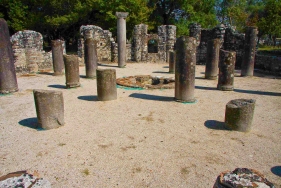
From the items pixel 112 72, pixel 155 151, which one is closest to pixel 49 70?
pixel 112 72

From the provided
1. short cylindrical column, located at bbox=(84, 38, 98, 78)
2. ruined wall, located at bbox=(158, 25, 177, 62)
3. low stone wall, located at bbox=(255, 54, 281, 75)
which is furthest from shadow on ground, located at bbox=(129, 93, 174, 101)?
ruined wall, located at bbox=(158, 25, 177, 62)

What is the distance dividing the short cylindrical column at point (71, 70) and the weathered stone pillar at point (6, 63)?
85.9 inches

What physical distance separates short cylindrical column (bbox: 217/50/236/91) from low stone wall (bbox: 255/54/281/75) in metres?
5.66

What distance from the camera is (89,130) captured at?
6.62 meters

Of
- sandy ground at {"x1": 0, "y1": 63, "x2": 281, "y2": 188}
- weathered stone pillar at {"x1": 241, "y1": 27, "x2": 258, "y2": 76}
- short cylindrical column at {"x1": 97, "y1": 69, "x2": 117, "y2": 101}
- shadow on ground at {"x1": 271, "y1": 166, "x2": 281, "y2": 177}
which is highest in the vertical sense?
weathered stone pillar at {"x1": 241, "y1": 27, "x2": 258, "y2": 76}

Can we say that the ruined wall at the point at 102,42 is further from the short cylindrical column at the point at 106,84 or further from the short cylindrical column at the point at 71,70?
the short cylindrical column at the point at 106,84

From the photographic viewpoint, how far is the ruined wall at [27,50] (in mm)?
15469

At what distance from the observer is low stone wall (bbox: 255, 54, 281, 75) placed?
47.2 feet

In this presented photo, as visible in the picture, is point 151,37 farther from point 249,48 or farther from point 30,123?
point 30,123

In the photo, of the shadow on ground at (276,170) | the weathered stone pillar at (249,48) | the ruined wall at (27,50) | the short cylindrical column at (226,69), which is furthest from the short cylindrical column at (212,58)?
the ruined wall at (27,50)

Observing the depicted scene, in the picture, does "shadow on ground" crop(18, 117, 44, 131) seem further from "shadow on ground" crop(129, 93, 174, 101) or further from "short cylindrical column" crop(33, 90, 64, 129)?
"shadow on ground" crop(129, 93, 174, 101)

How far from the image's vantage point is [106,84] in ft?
29.6

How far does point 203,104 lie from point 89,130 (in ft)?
14.2

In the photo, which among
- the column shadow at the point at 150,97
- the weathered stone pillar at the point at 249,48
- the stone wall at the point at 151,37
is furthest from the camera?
the stone wall at the point at 151,37
